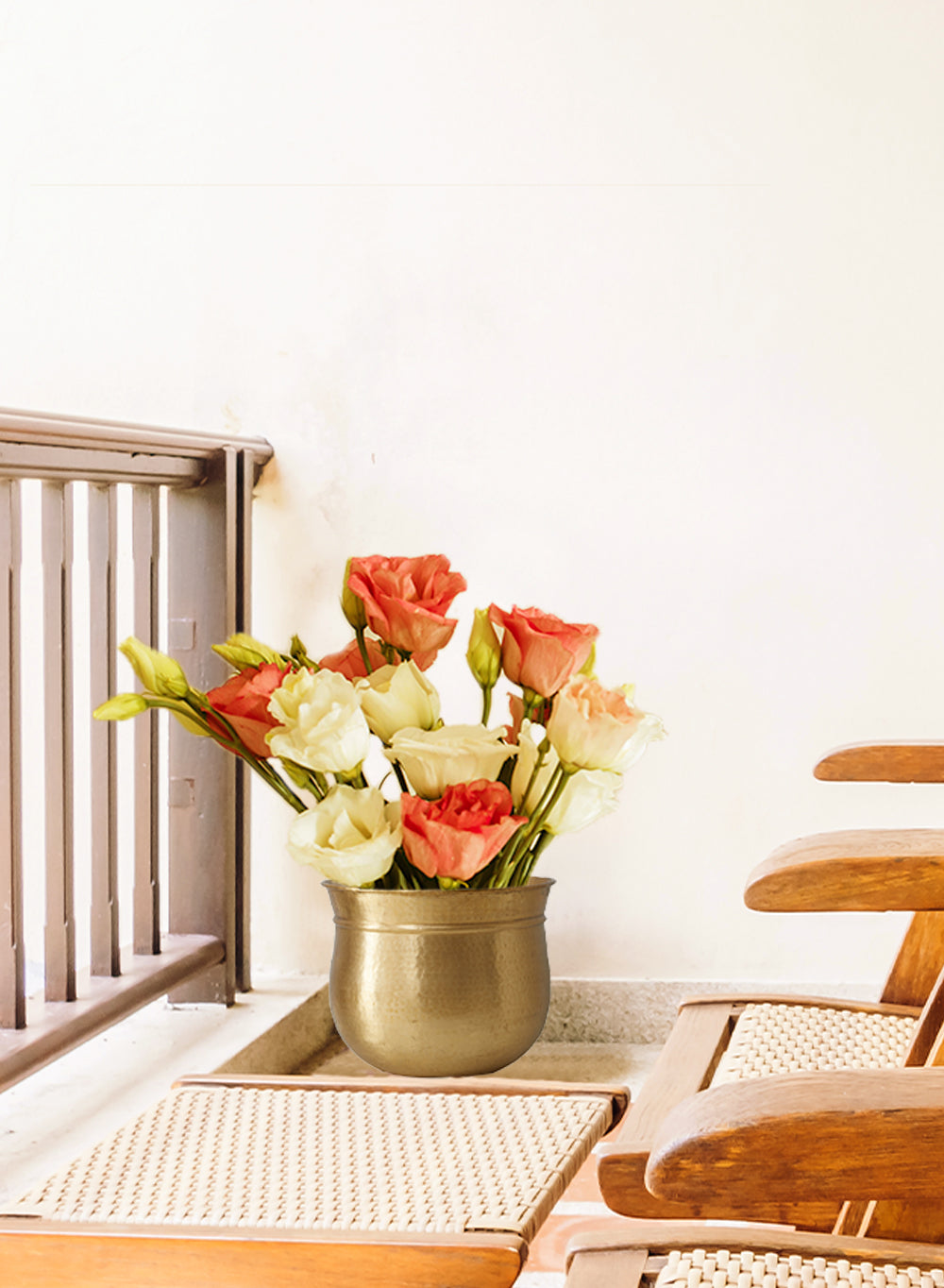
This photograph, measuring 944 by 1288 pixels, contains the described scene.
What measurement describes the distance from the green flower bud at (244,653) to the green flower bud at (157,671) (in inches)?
1.7

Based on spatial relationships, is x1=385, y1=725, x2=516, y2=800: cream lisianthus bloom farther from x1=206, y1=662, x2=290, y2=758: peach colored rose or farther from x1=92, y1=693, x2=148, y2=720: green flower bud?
x1=92, y1=693, x2=148, y2=720: green flower bud

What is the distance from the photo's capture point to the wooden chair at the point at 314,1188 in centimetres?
82

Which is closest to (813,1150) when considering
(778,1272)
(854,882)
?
(778,1272)

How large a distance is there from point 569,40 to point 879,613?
1.02m

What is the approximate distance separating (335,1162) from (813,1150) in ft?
1.55

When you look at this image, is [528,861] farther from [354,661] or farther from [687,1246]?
[687,1246]

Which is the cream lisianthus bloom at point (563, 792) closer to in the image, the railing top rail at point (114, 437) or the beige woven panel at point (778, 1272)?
the beige woven panel at point (778, 1272)

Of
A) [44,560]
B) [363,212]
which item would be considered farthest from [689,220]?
[44,560]

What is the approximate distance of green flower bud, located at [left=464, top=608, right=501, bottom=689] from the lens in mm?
1398

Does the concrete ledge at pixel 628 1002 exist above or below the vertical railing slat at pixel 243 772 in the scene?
below

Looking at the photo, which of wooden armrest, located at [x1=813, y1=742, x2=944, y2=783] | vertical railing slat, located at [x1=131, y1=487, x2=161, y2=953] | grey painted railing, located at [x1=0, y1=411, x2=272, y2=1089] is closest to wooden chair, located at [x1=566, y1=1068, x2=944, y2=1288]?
wooden armrest, located at [x1=813, y1=742, x2=944, y2=783]

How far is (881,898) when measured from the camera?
984mm

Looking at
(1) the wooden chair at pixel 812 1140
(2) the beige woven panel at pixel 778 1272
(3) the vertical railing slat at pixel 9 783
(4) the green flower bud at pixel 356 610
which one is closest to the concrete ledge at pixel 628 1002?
(3) the vertical railing slat at pixel 9 783

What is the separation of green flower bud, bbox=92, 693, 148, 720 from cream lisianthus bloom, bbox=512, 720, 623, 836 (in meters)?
A: 0.34
